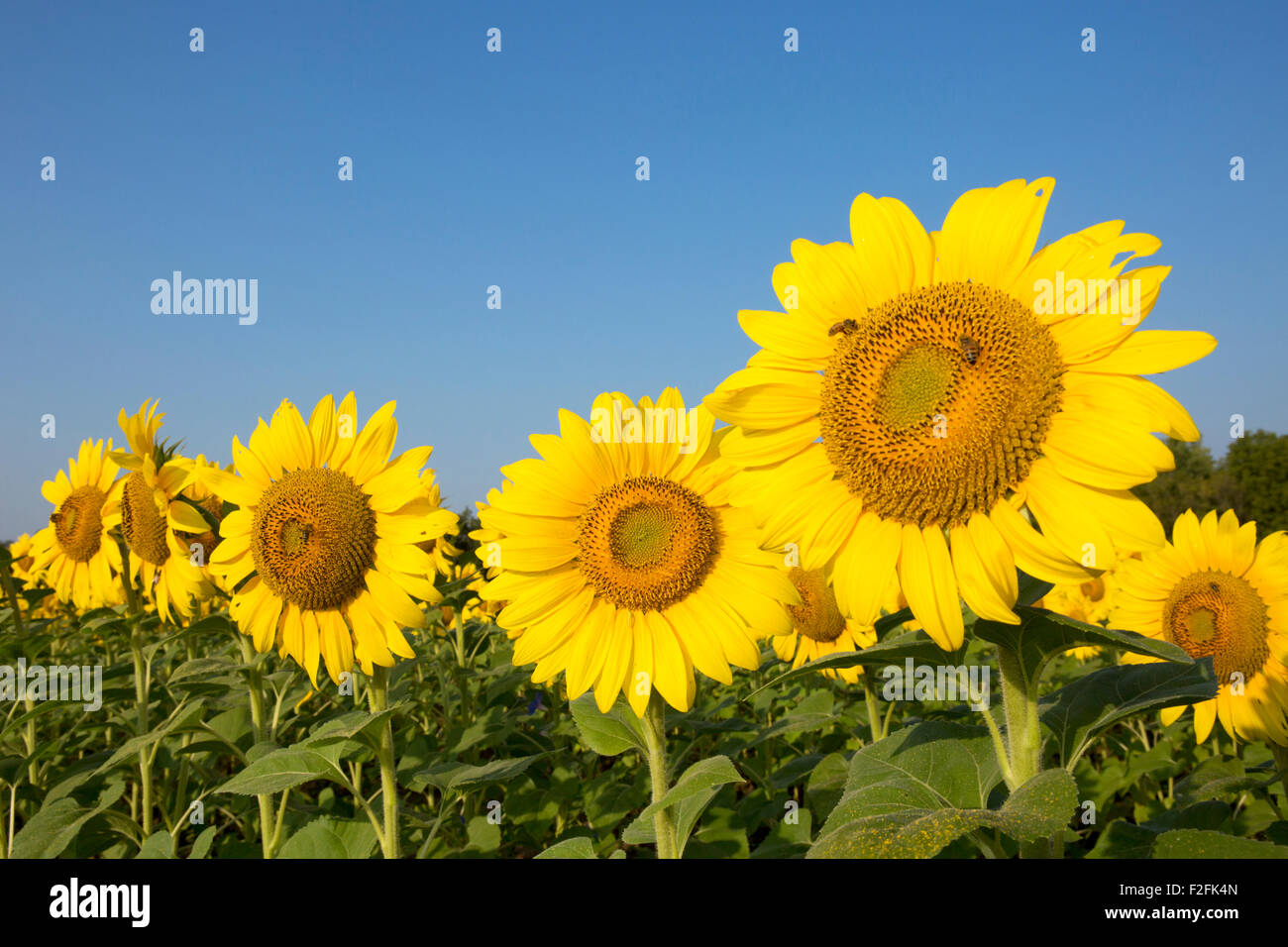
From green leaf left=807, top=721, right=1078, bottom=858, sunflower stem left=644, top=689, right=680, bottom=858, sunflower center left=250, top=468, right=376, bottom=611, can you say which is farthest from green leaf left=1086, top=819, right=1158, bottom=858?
sunflower center left=250, top=468, right=376, bottom=611

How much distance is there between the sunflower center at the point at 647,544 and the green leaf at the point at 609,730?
414 millimetres

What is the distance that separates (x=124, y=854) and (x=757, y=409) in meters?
4.99

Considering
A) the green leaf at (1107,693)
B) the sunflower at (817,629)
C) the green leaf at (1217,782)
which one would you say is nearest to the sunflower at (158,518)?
the sunflower at (817,629)

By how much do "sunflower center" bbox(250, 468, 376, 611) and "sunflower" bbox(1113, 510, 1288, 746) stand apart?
144 inches

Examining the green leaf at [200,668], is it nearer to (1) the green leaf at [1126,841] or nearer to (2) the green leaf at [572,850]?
(2) the green leaf at [572,850]

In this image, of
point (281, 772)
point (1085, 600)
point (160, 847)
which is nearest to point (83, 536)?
point (160, 847)

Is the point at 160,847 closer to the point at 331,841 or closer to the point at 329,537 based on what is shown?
the point at 331,841

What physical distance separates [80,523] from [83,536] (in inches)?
3.6

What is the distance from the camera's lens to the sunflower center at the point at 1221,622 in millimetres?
3621

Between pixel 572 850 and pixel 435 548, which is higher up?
pixel 435 548

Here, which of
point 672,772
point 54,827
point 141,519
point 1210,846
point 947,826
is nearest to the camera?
point 947,826

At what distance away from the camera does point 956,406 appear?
6.85ft

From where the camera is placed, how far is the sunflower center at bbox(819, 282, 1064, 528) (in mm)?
2012
